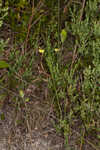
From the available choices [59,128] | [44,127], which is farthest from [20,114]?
[59,128]

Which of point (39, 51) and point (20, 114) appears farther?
point (39, 51)

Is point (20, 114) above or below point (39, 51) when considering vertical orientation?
below

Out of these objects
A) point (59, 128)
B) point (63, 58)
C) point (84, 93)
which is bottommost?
point (59, 128)

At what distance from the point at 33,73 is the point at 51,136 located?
19.2 inches

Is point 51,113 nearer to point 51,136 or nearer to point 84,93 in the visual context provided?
point 51,136

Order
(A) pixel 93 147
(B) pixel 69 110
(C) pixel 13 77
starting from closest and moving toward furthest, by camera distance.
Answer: (A) pixel 93 147, (B) pixel 69 110, (C) pixel 13 77

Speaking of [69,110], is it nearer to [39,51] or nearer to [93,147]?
[93,147]

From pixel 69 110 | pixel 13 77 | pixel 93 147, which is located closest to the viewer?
pixel 93 147

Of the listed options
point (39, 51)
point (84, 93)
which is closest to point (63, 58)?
point (39, 51)

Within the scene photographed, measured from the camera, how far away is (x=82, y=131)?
1.59m

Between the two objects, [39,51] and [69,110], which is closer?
[69,110]

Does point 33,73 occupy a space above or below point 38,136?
above

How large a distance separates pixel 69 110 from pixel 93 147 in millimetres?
279

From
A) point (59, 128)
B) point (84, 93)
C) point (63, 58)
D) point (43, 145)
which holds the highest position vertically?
point (63, 58)
